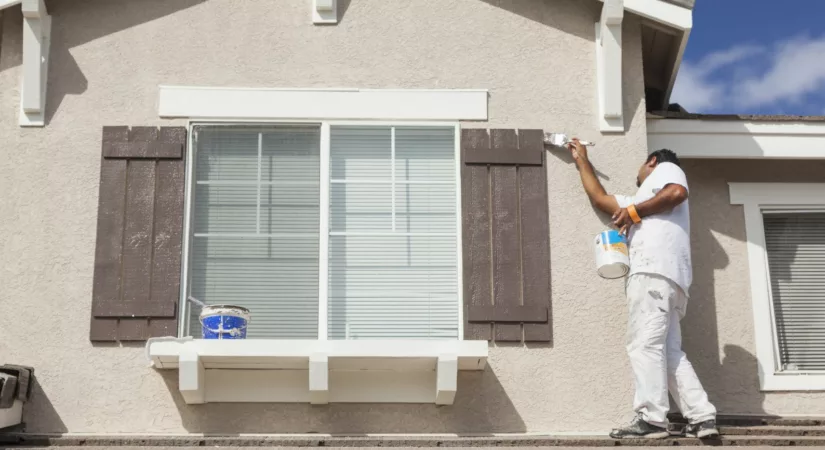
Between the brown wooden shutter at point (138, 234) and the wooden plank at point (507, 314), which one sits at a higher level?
the brown wooden shutter at point (138, 234)

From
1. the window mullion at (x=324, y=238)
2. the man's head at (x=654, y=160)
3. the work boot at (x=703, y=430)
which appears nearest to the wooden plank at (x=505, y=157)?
the man's head at (x=654, y=160)

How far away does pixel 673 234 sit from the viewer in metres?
6.99

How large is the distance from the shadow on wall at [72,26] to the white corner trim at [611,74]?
8.89ft

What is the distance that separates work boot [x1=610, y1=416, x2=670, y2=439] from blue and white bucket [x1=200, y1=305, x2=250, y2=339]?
2.30m

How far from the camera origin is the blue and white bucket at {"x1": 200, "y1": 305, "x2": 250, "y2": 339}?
6875 mm

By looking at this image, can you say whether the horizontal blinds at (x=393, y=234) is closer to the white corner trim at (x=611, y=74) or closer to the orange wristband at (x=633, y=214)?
the white corner trim at (x=611, y=74)

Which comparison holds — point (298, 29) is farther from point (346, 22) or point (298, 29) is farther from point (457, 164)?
point (457, 164)

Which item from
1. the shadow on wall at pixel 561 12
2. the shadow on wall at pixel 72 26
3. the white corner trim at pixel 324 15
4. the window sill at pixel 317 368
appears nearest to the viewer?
the window sill at pixel 317 368

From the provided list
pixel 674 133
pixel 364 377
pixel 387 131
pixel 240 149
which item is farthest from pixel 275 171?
pixel 674 133

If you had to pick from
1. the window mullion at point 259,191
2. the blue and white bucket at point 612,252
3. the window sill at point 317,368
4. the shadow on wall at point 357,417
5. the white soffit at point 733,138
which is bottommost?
the shadow on wall at point 357,417

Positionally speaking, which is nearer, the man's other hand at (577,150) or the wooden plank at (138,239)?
the wooden plank at (138,239)

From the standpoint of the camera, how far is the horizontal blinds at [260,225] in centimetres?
730

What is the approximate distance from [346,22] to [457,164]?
1.23 metres

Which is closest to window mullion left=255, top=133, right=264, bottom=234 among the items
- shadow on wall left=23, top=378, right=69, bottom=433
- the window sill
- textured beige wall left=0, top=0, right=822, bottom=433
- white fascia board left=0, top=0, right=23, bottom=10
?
textured beige wall left=0, top=0, right=822, bottom=433
